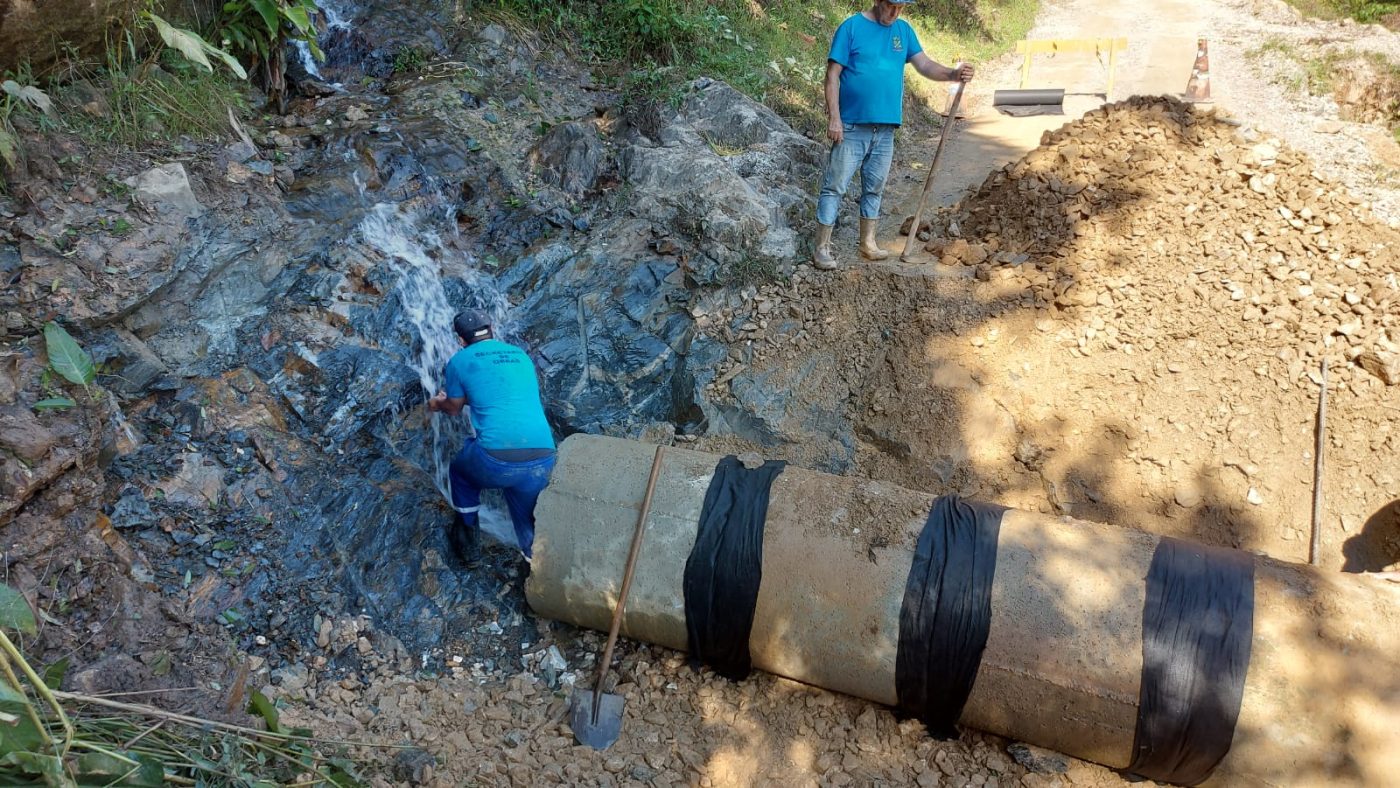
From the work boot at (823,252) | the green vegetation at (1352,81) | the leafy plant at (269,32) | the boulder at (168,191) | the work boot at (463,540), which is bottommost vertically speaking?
the work boot at (463,540)

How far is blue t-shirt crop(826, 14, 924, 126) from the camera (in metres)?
5.14

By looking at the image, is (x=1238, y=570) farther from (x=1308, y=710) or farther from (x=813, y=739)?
(x=813, y=739)

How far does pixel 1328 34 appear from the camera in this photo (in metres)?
10.5

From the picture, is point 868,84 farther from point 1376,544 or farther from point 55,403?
point 55,403

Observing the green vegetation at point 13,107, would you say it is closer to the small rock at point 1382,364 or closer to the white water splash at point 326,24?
the white water splash at point 326,24

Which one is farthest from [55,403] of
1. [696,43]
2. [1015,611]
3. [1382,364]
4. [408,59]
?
[1382,364]

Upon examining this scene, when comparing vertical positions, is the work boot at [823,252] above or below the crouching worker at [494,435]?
above

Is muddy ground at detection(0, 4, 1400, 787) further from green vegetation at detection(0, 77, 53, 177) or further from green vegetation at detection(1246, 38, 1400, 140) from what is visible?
green vegetation at detection(1246, 38, 1400, 140)

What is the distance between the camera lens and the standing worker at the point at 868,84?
5137mm

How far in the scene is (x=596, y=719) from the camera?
11.8 feet

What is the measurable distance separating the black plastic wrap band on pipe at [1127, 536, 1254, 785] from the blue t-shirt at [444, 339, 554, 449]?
9.29 feet

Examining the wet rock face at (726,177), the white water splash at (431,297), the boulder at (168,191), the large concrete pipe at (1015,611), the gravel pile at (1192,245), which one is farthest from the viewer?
the wet rock face at (726,177)

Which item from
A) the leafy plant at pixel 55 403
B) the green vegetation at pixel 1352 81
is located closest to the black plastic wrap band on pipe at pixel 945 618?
the leafy plant at pixel 55 403

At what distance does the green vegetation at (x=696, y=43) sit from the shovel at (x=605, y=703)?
4700 mm
